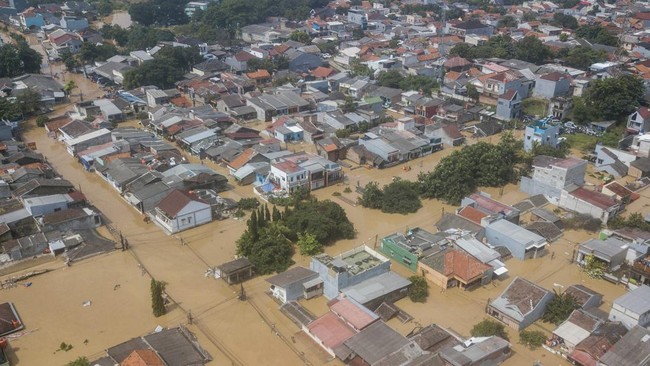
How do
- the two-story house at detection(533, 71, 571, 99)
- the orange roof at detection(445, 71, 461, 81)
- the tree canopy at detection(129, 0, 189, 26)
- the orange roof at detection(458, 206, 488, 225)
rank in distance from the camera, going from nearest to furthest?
the orange roof at detection(458, 206, 488, 225)
the two-story house at detection(533, 71, 571, 99)
the orange roof at detection(445, 71, 461, 81)
the tree canopy at detection(129, 0, 189, 26)

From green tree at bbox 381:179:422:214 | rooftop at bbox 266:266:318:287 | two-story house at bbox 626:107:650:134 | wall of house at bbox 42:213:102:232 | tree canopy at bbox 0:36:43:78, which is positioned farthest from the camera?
tree canopy at bbox 0:36:43:78

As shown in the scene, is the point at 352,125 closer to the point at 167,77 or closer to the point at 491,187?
the point at 491,187

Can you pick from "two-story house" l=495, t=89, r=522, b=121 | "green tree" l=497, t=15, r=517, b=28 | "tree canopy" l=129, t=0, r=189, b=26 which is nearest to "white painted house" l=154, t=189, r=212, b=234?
"two-story house" l=495, t=89, r=522, b=121

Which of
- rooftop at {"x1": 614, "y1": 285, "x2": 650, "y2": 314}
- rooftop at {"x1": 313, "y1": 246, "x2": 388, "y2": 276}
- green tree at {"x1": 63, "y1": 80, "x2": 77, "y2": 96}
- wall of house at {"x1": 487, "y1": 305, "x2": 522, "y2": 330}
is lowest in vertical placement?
green tree at {"x1": 63, "y1": 80, "x2": 77, "y2": 96}

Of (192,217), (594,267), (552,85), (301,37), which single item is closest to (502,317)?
(594,267)

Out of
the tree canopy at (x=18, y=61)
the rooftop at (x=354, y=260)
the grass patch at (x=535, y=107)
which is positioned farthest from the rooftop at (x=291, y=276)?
the tree canopy at (x=18, y=61)

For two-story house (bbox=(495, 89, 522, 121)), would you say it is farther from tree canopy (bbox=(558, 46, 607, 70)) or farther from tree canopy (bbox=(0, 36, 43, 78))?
tree canopy (bbox=(0, 36, 43, 78))
